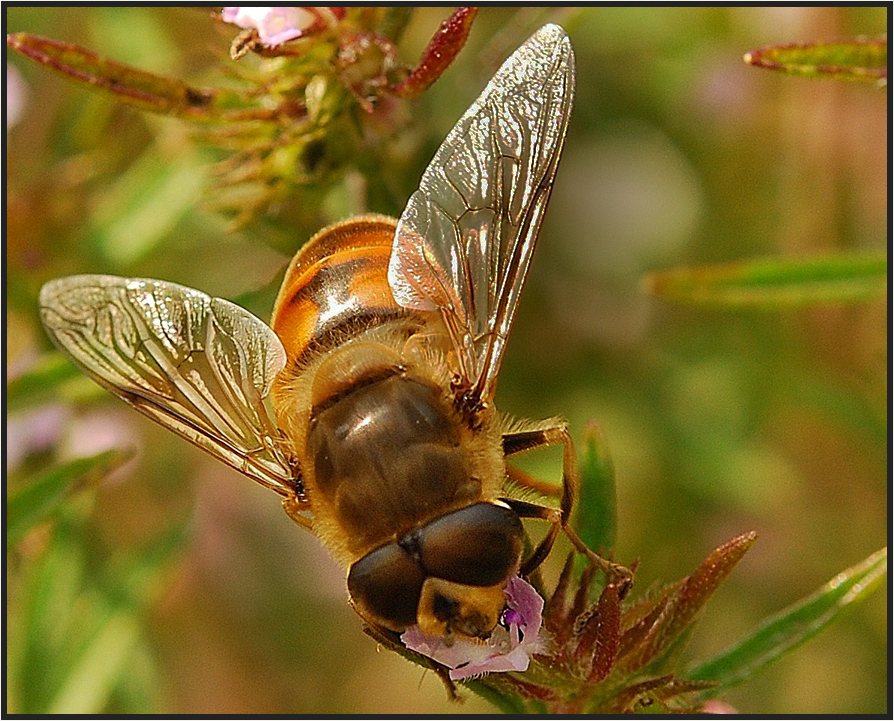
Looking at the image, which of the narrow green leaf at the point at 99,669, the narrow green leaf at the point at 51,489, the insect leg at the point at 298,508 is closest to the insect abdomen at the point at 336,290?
the insect leg at the point at 298,508

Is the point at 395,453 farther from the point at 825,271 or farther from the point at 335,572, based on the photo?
the point at 335,572

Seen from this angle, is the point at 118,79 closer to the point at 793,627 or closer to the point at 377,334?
the point at 377,334

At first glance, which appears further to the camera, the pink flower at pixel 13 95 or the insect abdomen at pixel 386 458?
the pink flower at pixel 13 95

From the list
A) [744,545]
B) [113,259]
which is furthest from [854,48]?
[113,259]

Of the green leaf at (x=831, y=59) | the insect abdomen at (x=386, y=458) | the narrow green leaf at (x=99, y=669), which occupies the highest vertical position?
the green leaf at (x=831, y=59)

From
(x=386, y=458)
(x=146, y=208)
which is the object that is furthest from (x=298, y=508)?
(x=146, y=208)

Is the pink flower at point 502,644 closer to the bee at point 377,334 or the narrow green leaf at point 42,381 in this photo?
the bee at point 377,334
